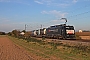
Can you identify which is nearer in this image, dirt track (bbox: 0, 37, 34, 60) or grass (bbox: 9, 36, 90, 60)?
grass (bbox: 9, 36, 90, 60)

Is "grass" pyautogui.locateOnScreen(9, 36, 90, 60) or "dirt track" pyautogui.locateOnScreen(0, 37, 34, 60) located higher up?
"grass" pyautogui.locateOnScreen(9, 36, 90, 60)

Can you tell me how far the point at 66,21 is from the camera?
56500 millimetres

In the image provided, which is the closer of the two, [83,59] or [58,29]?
[83,59]

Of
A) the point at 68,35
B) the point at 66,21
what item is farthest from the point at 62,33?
the point at 66,21

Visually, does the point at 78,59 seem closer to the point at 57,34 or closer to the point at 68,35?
the point at 68,35

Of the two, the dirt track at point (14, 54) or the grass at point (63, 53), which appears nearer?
the grass at point (63, 53)

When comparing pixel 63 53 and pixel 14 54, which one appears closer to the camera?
pixel 63 53

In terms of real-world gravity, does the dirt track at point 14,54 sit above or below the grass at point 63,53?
below

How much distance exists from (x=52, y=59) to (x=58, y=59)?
499mm

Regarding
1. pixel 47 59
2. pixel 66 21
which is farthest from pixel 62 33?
pixel 47 59

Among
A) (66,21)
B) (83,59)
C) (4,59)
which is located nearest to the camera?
(83,59)

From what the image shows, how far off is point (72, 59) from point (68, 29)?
31457 millimetres

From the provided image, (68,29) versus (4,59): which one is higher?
(68,29)

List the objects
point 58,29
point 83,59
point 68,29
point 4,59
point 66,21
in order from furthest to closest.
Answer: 1. point 66,21
2. point 58,29
3. point 68,29
4. point 4,59
5. point 83,59
